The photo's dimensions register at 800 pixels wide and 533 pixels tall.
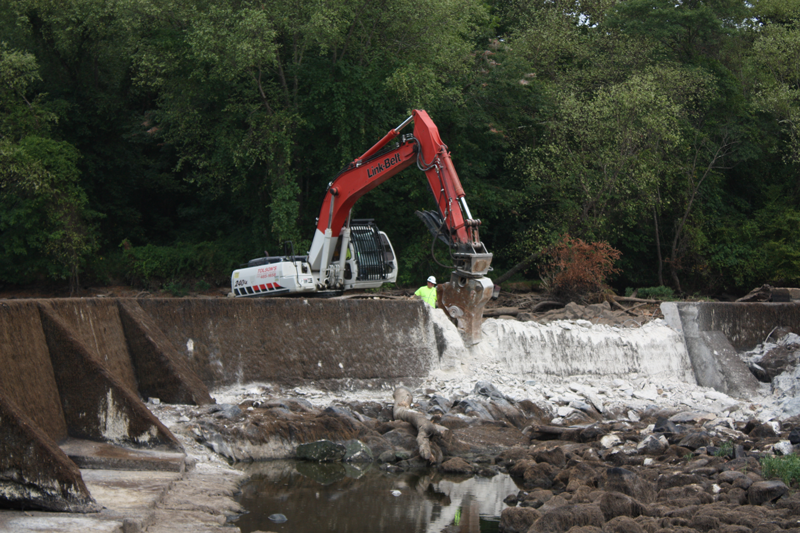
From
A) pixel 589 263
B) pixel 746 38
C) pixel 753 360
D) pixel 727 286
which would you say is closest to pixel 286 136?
pixel 589 263

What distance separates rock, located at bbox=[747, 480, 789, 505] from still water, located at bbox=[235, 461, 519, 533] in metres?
2.24

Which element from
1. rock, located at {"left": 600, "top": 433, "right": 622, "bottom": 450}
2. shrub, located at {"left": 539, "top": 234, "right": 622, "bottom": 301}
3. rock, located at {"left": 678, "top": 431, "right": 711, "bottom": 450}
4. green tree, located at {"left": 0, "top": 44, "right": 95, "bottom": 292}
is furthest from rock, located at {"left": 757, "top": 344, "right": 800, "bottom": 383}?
green tree, located at {"left": 0, "top": 44, "right": 95, "bottom": 292}

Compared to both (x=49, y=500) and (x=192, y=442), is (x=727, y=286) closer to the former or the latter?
(x=192, y=442)

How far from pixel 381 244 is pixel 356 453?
6.02m

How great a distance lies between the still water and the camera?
6.36 metres

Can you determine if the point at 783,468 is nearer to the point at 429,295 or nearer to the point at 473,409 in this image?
the point at 473,409

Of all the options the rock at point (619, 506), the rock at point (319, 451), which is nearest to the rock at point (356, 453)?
the rock at point (319, 451)

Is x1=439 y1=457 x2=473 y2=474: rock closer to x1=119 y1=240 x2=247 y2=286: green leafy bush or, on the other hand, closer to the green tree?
x1=119 y1=240 x2=247 y2=286: green leafy bush

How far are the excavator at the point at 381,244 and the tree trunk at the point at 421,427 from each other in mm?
2481

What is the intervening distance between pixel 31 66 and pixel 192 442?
2041 cm

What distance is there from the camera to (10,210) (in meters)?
23.8

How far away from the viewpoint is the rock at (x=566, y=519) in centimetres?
586

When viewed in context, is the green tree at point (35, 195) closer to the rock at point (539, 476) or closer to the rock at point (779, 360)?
the rock at point (539, 476)

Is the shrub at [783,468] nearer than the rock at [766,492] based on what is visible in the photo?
No
